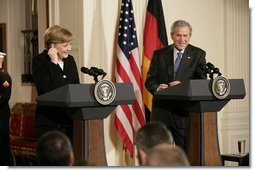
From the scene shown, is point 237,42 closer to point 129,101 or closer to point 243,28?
point 243,28

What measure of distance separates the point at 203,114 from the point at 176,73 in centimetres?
53

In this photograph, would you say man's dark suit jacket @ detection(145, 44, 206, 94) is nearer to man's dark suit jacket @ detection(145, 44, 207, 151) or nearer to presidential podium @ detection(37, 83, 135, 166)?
man's dark suit jacket @ detection(145, 44, 207, 151)

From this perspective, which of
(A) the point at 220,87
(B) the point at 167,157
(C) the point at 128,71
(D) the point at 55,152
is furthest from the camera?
(C) the point at 128,71

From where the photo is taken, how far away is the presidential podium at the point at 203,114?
4641mm

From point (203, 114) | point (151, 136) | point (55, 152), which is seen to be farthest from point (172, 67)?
point (55, 152)

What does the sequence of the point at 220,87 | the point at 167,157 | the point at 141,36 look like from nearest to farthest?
1. the point at 167,157
2. the point at 220,87
3. the point at 141,36

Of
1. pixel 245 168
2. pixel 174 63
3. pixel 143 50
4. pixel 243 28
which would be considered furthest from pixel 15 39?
pixel 245 168

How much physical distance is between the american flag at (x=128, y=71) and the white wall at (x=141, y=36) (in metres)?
0.10

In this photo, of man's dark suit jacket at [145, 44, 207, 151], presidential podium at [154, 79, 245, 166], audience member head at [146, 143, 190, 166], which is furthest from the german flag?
audience member head at [146, 143, 190, 166]

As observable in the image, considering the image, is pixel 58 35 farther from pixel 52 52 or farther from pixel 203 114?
pixel 203 114

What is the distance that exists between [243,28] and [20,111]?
2.46m

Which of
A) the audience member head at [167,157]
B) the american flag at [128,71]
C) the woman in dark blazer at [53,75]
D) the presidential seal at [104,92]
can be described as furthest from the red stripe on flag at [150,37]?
the audience member head at [167,157]

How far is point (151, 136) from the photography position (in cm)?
340

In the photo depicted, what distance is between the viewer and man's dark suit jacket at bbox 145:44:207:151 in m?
4.99
